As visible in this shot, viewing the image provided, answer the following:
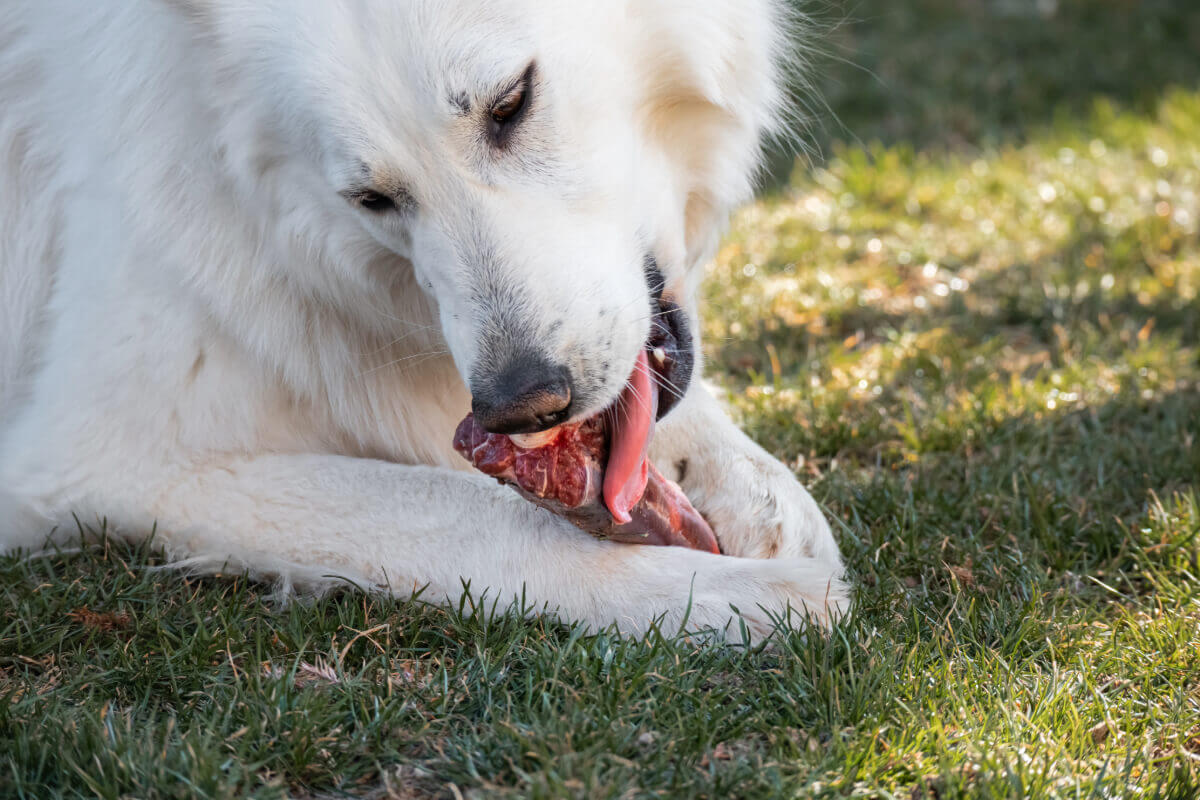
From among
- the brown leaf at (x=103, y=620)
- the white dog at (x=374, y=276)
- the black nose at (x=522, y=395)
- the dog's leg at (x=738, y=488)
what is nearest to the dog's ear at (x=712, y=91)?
the white dog at (x=374, y=276)

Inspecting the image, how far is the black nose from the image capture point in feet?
6.95

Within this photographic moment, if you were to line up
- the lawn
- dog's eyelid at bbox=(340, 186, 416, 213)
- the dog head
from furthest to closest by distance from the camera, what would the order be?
dog's eyelid at bbox=(340, 186, 416, 213) < the dog head < the lawn

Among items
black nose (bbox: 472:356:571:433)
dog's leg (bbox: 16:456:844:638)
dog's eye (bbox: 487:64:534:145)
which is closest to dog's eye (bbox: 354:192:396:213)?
dog's eye (bbox: 487:64:534:145)

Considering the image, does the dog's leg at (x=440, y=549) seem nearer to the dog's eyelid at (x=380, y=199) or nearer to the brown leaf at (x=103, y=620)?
the brown leaf at (x=103, y=620)

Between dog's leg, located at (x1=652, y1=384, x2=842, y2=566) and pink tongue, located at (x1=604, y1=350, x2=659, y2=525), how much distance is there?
36 centimetres

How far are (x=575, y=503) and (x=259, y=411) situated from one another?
84 centimetres

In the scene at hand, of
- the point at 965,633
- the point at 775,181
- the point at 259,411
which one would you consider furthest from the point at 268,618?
the point at 775,181

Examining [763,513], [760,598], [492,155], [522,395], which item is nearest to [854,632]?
[760,598]

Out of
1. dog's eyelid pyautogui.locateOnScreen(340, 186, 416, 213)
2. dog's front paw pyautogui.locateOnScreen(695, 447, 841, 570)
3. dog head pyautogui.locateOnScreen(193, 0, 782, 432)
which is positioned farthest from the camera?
dog's front paw pyautogui.locateOnScreen(695, 447, 841, 570)

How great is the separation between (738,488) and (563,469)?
0.57m

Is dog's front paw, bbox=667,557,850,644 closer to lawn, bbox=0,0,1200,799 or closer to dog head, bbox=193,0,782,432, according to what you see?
lawn, bbox=0,0,1200,799

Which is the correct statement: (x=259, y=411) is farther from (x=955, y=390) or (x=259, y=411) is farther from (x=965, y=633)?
(x=955, y=390)

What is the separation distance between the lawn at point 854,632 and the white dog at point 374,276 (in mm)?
159

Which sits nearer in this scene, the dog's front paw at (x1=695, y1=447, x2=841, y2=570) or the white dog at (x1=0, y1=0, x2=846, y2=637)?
the white dog at (x1=0, y1=0, x2=846, y2=637)
